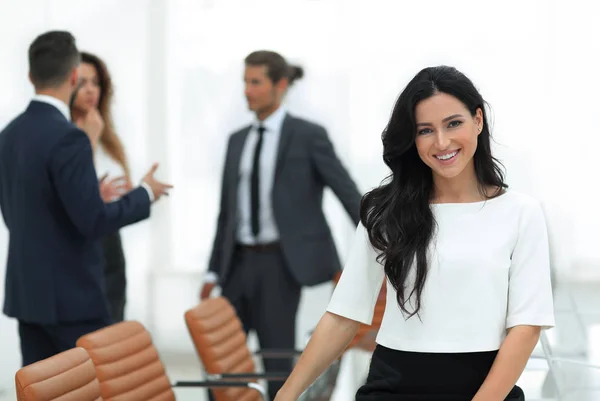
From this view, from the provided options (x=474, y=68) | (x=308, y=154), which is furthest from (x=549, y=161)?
(x=308, y=154)

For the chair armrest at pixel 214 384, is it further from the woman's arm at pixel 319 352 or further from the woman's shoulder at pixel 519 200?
the woman's shoulder at pixel 519 200

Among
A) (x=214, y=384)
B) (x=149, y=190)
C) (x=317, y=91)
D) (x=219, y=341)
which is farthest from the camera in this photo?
(x=317, y=91)

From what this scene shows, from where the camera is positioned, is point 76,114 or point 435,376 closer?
point 435,376

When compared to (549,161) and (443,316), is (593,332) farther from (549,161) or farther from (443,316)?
(443,316)

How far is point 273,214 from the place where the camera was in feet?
14.2

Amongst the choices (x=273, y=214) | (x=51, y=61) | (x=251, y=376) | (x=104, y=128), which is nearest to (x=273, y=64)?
(x=273, y=214)

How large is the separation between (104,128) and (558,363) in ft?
8.06

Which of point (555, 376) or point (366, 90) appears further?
point (366, 90)

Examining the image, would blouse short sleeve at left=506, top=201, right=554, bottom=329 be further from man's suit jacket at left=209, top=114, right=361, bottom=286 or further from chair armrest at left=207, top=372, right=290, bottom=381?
man's suit jacket at left=209, top=114, right=361, bottom=286

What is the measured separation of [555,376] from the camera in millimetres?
2578

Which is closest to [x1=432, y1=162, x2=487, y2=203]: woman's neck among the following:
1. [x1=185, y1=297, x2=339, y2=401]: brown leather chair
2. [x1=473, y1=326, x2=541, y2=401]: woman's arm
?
[x1=473, y1=326, x2=541, y2=401]: woman's arm

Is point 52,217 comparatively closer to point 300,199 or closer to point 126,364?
point 126,364

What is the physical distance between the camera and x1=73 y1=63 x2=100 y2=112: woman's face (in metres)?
4.37

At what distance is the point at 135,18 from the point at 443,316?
14.5ft
